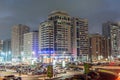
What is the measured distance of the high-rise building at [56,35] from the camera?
6649 inches

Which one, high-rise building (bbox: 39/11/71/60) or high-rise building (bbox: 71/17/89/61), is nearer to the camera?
high-rise building (bbox: 39/11/71/60)

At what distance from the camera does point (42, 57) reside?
169 m

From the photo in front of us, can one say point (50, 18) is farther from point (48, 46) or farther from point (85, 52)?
point (85, 52)

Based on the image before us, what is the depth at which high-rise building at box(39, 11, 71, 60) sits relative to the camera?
16888cm

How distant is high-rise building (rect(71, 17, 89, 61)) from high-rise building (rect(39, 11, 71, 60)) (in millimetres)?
9550

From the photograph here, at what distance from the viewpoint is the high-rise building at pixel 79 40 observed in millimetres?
190087

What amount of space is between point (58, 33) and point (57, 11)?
19572 mm

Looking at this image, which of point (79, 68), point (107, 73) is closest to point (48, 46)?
point (79, 68)

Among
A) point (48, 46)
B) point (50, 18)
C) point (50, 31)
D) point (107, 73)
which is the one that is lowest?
point (107, 73)

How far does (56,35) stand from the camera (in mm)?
173875

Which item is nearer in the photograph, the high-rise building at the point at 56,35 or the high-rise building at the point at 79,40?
the high-rise building at the point at 56,35

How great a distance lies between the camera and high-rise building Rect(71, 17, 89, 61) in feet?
624

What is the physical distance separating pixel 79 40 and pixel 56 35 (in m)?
29.1

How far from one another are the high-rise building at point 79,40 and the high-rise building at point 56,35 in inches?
376
